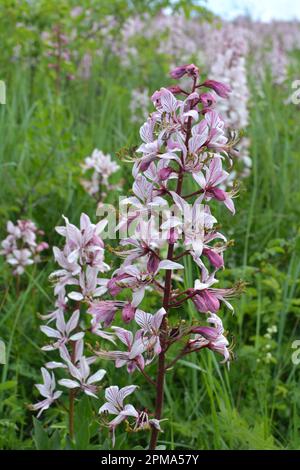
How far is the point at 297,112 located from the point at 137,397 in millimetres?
4285

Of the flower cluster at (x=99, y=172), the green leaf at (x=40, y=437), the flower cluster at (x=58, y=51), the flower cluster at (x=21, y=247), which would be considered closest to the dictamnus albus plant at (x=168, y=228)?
the green leaf at (x=40, y=437)

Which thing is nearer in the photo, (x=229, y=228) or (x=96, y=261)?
(x=96, y=261)

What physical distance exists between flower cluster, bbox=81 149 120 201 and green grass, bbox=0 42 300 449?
90 millimetres

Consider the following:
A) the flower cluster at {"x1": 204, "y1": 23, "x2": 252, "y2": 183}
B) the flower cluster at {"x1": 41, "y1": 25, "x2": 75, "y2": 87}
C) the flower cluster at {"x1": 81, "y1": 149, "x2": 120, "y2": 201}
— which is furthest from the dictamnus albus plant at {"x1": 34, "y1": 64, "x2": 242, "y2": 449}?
the flower cluster at {"x1": 41, "y1": 25, "x2": 75, "y2": 87}

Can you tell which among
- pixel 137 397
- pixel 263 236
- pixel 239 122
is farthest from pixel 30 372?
pixel 239 122

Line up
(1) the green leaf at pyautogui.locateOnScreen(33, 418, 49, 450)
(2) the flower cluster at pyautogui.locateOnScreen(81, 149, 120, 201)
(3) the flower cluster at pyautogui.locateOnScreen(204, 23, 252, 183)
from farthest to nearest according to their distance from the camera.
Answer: (3) the flower cluster at pyautogui.locateOnScreen(204, 23, 252, 183) < (2) the flower cluster at pyautogui.locateOnScreen(81, 149, 120, 201) < (1) the green leaf at pyautogui.locateOnScreen(33, 418, 49, 450)

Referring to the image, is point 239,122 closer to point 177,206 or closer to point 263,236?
point 263,236

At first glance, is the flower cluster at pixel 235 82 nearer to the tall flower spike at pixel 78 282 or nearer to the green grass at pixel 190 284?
the green grass at pixel 190 284

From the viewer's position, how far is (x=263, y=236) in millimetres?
4059

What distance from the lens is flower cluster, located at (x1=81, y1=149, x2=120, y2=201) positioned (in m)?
3.85

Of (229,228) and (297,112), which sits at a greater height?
(297,112)

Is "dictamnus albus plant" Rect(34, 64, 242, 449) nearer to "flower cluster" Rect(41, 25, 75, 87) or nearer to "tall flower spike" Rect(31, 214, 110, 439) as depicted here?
"tall flower spike" Rect(31, 214, 110, 439)

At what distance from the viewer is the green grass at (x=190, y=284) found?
2.57 m

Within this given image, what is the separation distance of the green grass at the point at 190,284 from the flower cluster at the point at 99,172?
9cm
